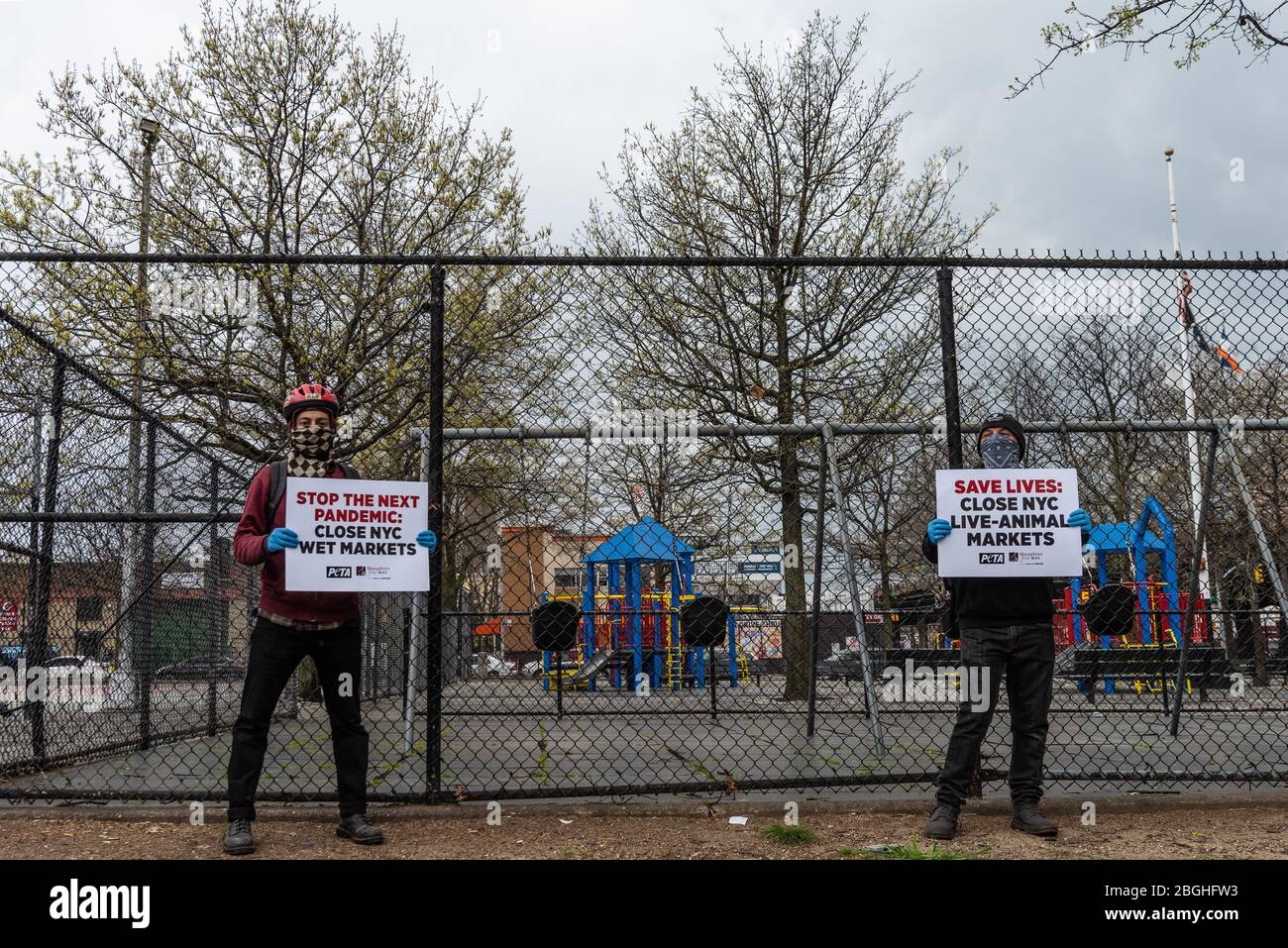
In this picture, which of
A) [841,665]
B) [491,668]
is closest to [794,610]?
[841,665]

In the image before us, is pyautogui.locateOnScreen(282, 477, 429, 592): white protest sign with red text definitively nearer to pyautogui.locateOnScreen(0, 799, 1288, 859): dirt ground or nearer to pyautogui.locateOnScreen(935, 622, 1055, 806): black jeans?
pyautogui.locateOnScreen(0, 799, 1288, 859): dirt ground

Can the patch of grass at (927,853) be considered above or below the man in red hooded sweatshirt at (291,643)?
below

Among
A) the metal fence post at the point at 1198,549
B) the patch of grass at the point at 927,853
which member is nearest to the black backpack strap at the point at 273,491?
the patch of grass at the point at 927,853

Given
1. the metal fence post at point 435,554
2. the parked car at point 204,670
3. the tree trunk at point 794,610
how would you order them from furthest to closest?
the tree trunk at point 794,610, the parked car at point 204,670, the metal fence post at point 435,554

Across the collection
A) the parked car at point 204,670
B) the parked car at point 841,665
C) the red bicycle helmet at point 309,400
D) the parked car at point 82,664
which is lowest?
the parked car at point 841,665

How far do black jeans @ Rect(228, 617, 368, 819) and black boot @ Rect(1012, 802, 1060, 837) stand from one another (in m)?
3.06

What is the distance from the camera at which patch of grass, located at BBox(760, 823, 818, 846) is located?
14.0ft

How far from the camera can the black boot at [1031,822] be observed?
4.30 meters

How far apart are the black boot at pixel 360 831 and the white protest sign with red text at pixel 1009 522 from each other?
2916mm

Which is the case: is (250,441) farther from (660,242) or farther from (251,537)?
(251,537)

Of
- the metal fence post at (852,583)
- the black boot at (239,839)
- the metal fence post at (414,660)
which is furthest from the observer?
the metal fence post at (414,660)

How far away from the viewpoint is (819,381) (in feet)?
39.9
